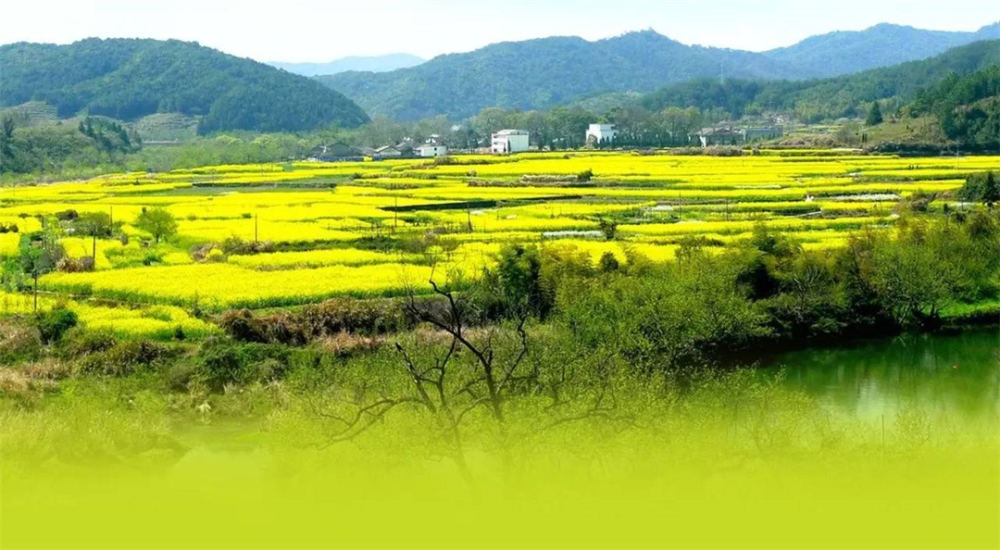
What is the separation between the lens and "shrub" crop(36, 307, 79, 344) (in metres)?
19.7

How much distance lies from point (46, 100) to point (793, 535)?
4170 inches

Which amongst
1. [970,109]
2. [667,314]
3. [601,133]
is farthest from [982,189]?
[601,133]

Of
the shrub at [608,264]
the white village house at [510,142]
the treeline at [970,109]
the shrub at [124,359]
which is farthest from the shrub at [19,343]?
the white village house at [510,142]

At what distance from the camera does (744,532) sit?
12.2m

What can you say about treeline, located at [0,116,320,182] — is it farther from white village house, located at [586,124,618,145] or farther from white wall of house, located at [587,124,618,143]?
white wall of house, located at [587,124,618,143]

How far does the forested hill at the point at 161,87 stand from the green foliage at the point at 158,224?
73.2 meters

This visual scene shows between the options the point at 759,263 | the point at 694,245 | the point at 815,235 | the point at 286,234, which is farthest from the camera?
the point at 286,234

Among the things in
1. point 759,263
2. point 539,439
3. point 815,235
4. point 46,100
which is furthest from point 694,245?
point 46,100

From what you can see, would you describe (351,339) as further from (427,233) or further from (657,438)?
(427,233)

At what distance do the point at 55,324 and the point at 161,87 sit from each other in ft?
320

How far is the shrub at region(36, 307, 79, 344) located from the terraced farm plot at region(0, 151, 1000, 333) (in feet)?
2.98

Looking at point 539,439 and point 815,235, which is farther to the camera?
point 815,235

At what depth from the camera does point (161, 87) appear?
362 feet

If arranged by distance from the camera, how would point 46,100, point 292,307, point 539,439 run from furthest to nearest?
point 46,100
point 292,307
point 539,439
